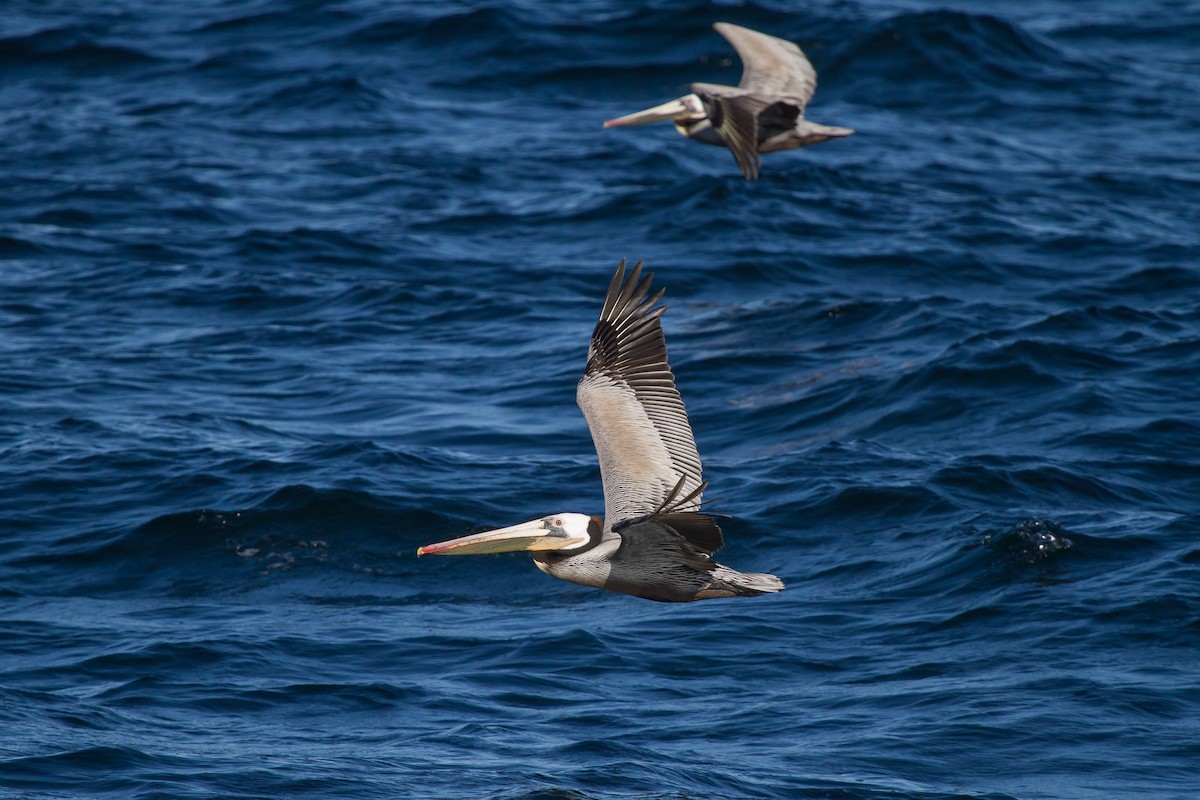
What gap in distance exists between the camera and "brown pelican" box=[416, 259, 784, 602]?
7.36 metres

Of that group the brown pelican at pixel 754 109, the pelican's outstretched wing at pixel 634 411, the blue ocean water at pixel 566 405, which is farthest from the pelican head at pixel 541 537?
the brown pelican at pixel 754 109

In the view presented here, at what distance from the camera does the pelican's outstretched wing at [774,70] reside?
1388 cm


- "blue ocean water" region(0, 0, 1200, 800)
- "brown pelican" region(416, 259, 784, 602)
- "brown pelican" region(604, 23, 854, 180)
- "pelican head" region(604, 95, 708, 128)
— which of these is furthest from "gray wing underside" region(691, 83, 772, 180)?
"brown pelican" region(416, 259, 784, 602)

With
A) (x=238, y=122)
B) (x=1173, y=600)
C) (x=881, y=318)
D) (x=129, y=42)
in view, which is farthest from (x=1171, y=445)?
(x=129, y=42)

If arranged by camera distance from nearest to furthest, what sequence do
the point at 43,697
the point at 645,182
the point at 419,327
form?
the point at 43,697 < the point at 419,327 < the point at 645,182

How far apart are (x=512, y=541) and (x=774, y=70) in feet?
25.0

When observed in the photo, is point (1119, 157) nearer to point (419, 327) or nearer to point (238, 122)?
point (419, 327)

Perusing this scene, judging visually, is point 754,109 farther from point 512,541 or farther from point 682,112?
point 512,541

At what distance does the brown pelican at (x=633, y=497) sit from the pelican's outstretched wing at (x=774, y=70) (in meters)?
5.60

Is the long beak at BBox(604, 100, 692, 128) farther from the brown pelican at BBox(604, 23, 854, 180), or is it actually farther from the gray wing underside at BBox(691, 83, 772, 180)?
the gray wing underside at BBox(691, 83, 772, 180)

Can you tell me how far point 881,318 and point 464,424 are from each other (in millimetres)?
4439

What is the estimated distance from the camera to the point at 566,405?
13930mm

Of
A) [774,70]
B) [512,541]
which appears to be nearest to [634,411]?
[512,541]

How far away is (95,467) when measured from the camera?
12758 millimetres
